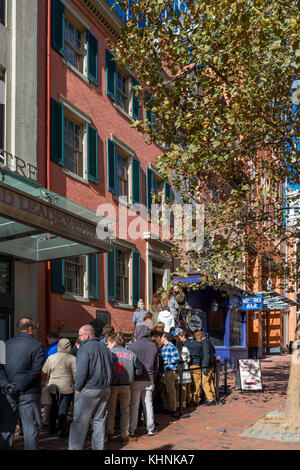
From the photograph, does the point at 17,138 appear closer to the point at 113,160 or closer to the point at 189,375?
the point at 113,160

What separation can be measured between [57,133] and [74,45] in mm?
3539

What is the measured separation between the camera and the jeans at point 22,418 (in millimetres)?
6738

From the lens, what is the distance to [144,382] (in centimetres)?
952

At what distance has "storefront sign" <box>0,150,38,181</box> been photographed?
12289 mm

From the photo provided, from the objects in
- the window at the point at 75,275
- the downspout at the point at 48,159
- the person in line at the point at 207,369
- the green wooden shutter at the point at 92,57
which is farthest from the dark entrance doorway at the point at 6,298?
the green wooden shutter at the point at 92,57

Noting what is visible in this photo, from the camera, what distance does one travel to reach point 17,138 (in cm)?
1304

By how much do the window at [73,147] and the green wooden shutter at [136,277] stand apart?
4085mm

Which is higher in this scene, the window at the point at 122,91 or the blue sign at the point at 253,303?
the window at the point at 122,91

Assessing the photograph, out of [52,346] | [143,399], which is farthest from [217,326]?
[143,399]

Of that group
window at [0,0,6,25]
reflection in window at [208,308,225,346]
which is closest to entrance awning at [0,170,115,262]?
window at [0,0,6,25]

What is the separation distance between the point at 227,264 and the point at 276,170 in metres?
→ 3.68

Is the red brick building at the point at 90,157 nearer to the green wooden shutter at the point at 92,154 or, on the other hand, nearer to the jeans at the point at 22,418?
the green wooden shutter at the point at 92,154

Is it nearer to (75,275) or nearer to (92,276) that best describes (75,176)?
(75,275)

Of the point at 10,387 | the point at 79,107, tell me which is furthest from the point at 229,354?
the point at 10,387
